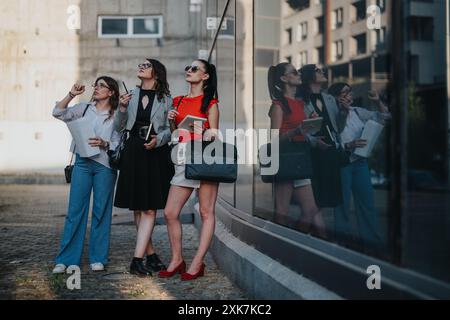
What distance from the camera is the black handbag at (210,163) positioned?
443cm

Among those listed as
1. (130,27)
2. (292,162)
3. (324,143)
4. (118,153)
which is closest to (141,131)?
(118,153)

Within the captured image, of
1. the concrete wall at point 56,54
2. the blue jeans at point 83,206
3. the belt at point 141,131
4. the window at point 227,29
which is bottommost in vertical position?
the blue jeans at point 83,206

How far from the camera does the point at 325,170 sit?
3.55m

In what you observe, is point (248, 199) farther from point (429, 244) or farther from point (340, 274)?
point (429, 244)

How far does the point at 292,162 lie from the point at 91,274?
2.05m

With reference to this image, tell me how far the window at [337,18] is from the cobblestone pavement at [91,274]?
1983mm

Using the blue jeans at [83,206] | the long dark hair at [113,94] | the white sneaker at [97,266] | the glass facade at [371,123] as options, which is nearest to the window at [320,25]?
the glass facade at [371,123]

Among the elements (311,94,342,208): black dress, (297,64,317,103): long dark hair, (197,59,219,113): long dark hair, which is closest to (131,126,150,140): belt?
(197,59,219,113): long dark hair

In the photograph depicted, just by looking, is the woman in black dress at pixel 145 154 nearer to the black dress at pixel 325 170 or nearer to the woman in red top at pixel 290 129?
the woman in red top at pixel 290 129

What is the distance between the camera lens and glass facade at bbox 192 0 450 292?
8.71ft

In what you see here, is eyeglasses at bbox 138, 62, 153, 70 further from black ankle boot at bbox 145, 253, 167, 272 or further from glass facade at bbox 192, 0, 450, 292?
black ankle boot at bbox 145, 253, 167, 272

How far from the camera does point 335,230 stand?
3359 mm

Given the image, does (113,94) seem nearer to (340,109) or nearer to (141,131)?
(141,131)
